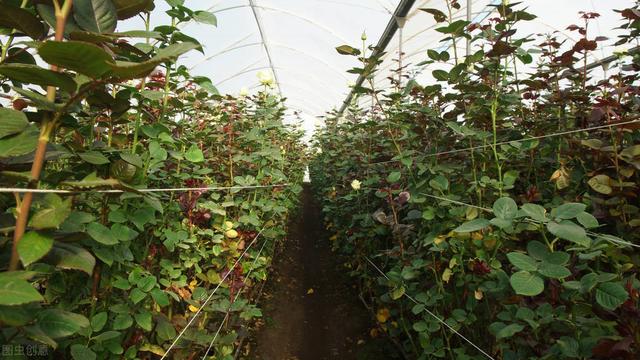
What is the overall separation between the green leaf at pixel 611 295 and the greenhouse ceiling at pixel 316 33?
3.24 metres

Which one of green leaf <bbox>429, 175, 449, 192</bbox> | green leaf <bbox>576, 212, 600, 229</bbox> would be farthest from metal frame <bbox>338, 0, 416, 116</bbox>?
green leaf <bbox>576, 212, 600, 229</bbox>

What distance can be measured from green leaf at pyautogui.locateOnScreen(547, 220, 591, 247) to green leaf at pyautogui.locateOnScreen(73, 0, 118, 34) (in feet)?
3.30

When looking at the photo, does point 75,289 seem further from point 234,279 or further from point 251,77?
point 251,77

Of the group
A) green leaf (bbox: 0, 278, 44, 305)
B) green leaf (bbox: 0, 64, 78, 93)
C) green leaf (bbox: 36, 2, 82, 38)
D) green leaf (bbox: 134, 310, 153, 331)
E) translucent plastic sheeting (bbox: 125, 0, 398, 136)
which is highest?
translucent plastic sheeting (bbox: 125, 0, 398, 136)

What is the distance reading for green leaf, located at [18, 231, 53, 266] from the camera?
0.59 meters

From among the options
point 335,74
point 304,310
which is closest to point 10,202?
point 304,310

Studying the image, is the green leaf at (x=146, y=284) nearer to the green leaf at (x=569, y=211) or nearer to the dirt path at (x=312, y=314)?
the green leaf at (x=569, y=211)

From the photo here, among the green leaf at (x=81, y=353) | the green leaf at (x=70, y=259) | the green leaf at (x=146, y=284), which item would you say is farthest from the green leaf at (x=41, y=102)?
the green leaf at (x=146, y=284)

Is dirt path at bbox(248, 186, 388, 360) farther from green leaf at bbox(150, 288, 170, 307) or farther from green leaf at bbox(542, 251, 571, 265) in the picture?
green leaf at bbox(542, 251, 571, 265)

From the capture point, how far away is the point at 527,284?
0.87 metres

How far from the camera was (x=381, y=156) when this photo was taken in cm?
291

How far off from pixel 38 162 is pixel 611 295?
1.14 meters

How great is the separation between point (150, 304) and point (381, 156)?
1879 mm

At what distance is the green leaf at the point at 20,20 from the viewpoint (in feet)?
2.21
